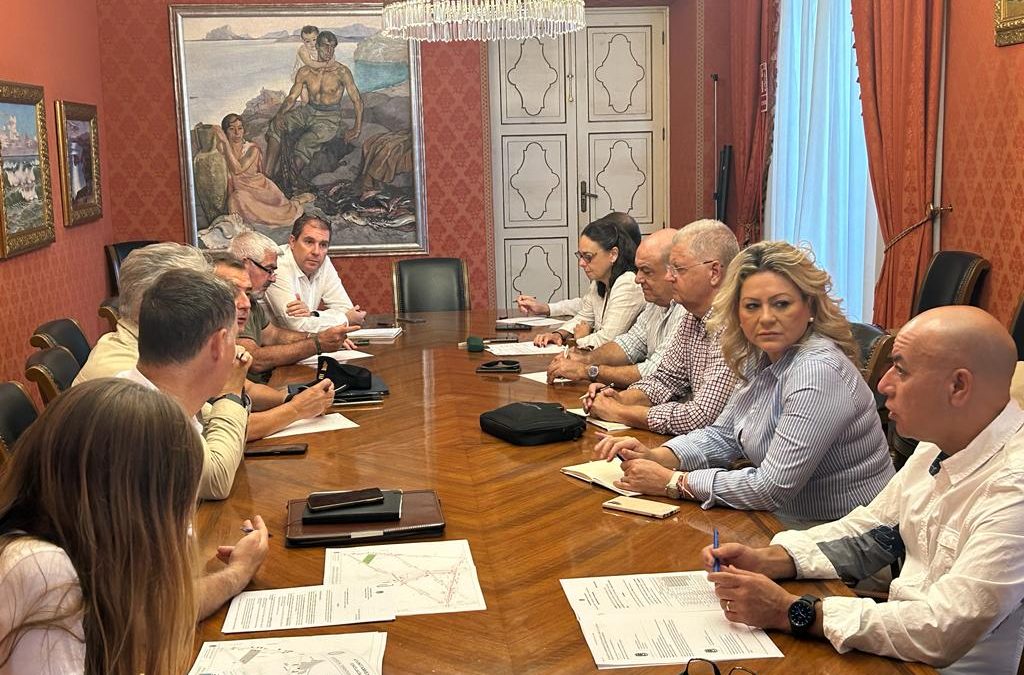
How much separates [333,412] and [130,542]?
238cm

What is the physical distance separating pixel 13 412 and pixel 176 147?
5807 millimetres

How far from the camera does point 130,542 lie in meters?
1.52

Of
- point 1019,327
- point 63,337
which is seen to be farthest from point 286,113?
point 1019,327

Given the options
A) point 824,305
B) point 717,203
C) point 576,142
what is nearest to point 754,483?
point 824,305

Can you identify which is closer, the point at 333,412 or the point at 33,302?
the point at 333,412

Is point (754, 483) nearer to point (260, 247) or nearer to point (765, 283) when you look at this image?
point (765, 283)

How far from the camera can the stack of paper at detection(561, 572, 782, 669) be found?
1910 mm

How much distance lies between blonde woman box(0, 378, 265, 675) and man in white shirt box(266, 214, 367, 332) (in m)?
4.19

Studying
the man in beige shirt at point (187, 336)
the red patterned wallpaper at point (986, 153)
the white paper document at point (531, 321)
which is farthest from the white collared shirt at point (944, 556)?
the white paper document at point (531, 321)

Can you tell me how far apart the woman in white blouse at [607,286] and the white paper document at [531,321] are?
15.6 inches

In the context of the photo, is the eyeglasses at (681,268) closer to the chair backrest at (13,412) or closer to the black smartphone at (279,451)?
the black smartphone at (279,451)

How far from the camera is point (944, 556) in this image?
2168mm

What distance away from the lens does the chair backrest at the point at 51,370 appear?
11.4 feet

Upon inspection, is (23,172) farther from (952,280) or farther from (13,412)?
(952,280)
